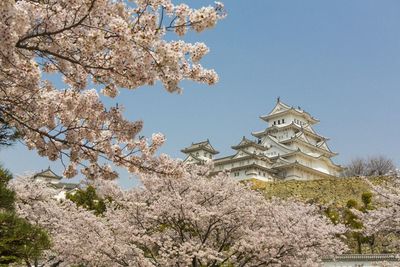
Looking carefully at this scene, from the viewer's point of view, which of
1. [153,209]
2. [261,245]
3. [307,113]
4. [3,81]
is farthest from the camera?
[307,113]

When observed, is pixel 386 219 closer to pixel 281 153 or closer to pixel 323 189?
pixel 323 189

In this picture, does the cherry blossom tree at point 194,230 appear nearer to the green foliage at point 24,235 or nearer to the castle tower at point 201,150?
the green foliage at point 24,235

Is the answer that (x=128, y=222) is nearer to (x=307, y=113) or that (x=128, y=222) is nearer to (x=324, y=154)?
(x=324, y=154)

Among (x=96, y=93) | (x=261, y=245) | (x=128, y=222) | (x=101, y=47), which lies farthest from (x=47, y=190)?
(x=101, y=47)

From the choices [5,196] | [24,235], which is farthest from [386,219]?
[5,196]

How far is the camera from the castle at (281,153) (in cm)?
→ 5262

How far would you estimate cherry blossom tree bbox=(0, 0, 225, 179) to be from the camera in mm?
4133

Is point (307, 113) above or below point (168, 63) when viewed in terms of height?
above

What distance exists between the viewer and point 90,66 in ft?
15.3

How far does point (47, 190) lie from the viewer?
21.0 metres

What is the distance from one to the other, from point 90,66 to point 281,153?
52.8m

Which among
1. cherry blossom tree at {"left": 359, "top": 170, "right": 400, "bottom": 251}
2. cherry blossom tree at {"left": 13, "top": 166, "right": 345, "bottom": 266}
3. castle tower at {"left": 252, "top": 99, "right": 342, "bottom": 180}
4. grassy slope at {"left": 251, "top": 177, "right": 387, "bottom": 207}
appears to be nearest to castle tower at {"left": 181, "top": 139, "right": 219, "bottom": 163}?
castle tower at {"left": 252, "top": 99, "right": 342, "bottom": 180}

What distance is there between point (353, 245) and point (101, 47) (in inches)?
1077

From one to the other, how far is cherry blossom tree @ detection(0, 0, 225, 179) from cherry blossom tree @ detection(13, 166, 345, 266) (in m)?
6.82
